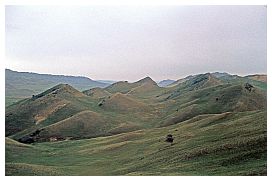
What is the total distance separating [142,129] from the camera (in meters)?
58.2

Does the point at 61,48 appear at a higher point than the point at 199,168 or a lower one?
higher

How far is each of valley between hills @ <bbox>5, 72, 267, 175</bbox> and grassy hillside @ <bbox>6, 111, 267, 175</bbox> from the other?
2.7 inches

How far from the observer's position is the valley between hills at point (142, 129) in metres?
26.8

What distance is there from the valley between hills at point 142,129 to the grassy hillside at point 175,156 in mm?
69

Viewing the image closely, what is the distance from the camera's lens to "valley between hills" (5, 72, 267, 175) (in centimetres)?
2678

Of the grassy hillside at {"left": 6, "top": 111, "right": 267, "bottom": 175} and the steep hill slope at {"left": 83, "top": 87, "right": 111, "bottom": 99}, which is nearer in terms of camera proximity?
the grassy hillside at {"left": 6, "top": 111, "right": 267, "bottom": 175}

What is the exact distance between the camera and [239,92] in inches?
2662

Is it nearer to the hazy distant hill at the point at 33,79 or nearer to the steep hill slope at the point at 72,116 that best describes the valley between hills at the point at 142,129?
the steep hill slope at the point at 72,116

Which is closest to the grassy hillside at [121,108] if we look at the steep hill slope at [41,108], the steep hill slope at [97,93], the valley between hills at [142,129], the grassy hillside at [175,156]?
the steep hill slope at [41,108]

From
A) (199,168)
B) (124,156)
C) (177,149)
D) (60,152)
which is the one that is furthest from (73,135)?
(199,168)

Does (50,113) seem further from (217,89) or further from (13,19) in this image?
(13,19)

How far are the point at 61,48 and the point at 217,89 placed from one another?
42346mm

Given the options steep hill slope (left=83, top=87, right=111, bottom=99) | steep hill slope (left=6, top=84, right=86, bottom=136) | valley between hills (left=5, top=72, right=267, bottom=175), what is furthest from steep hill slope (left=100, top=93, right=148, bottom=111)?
steep hill slope (left=83, top=87, right=111, bottom=99)

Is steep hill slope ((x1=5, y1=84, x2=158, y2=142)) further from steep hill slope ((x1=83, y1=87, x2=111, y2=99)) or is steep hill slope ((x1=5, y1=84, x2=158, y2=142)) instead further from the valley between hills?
steep hill slope ((x1=83, y1=87, x2=111, y2=99))
